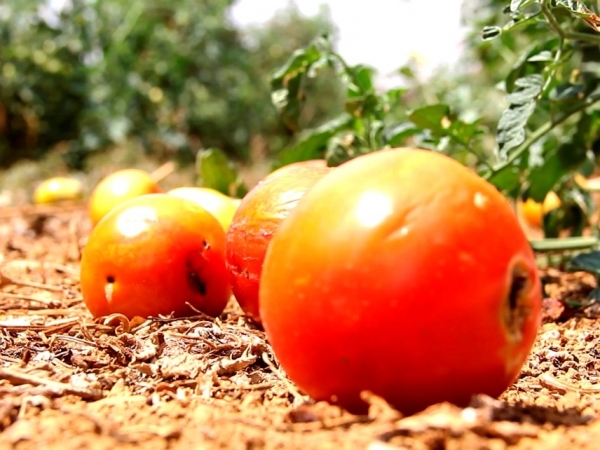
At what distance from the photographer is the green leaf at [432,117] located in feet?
8.82

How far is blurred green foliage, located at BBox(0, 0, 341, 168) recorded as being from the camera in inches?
378

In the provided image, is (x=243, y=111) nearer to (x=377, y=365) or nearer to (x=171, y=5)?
(x=171, y=5)

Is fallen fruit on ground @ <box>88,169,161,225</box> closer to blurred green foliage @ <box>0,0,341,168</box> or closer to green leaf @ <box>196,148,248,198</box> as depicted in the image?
green leaf @ <box>196,148,248,198</box>

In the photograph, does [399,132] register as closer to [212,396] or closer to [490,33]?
[490,33]

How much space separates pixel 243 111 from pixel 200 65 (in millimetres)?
873

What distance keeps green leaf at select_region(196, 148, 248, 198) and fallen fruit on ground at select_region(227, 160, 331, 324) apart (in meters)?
1.50

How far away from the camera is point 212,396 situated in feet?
5.34

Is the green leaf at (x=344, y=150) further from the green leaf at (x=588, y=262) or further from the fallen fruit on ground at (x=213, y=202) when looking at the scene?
the green leaf at (x=588, y=262)

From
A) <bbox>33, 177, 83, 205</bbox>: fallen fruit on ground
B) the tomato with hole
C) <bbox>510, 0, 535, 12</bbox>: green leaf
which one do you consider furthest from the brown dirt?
<bbox>33, 177, 83, 205</bbox>: fallen fruit on ground

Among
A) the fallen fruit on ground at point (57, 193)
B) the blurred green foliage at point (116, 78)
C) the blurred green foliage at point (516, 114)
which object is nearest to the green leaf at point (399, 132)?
the blurred green foliage at point (516, 114)

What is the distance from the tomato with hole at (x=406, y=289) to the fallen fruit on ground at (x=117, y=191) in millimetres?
2317

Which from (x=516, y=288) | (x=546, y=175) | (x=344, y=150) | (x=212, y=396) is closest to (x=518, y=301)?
(x=516, y=288)

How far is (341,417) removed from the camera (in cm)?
137

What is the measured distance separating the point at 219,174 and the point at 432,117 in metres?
→ 1.26
